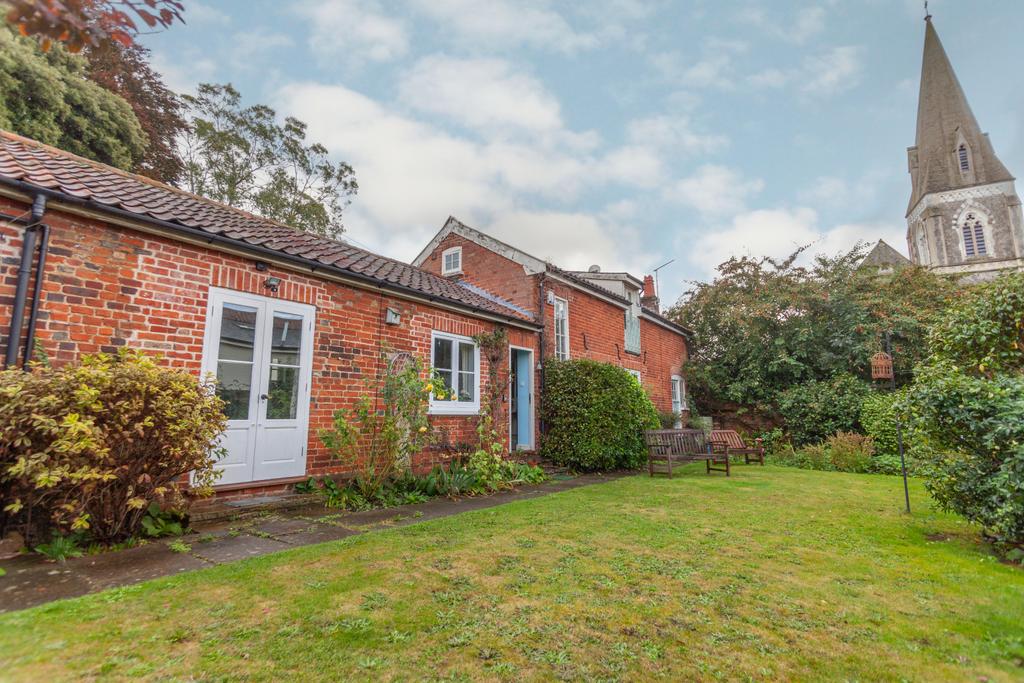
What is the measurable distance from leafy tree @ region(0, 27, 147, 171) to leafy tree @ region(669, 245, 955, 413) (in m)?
21.2

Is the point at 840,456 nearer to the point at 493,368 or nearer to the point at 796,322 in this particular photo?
the point at 796,322

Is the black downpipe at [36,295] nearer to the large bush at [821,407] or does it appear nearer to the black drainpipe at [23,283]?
the black drainpipe at [23,283]

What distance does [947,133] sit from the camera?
39250 mm

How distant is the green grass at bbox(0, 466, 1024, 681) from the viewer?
7.19ft

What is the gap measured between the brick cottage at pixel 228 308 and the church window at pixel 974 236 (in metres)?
51.1

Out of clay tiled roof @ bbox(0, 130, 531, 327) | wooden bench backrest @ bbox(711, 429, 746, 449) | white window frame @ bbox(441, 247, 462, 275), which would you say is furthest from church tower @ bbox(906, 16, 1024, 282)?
clay tiled roof @ bbox(0, 130, 531, 327)

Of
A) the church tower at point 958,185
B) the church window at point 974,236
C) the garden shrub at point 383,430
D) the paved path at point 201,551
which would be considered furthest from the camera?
the church window at point 974,236

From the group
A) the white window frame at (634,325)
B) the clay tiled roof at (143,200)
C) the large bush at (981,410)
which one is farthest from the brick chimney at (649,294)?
the large bush at (981,410)

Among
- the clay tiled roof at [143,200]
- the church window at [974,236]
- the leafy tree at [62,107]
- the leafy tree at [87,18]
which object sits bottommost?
the leafy tree at [87,18]

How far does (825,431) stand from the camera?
13.8 m

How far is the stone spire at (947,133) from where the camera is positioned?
38562 mm

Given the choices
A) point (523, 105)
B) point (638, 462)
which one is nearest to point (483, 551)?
point (638, 462)

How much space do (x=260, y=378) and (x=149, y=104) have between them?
19.5 metres

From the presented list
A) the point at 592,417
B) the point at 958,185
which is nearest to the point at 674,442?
the point at 592,417
